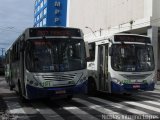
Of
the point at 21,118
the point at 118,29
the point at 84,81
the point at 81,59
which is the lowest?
the point at 21,118

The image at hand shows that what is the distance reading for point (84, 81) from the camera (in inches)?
557

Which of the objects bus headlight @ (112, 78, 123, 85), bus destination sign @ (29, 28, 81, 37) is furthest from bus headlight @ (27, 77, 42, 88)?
bus headlight @ (112, 78, 123, 85)

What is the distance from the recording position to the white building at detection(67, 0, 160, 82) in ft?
118

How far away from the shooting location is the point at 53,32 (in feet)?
46.2

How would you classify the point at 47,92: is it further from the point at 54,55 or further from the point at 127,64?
the point at 127,64

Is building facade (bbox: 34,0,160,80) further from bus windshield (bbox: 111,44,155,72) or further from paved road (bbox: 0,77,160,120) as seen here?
paved road (bbox: 0,77,160,120)

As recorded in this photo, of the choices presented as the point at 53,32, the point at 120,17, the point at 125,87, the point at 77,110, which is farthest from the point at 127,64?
the point at 120,17

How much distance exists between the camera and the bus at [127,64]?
607 inches

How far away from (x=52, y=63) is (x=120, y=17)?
31711mm

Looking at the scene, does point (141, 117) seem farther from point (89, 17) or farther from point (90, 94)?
point (89, 17)

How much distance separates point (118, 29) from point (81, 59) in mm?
28876

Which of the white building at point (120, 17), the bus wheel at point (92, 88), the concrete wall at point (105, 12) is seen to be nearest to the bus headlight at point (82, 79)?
the bus wheel at point (92, 88)

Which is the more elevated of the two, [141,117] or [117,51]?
[117,51]

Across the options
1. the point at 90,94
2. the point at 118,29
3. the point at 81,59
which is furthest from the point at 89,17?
the point at 81,59
